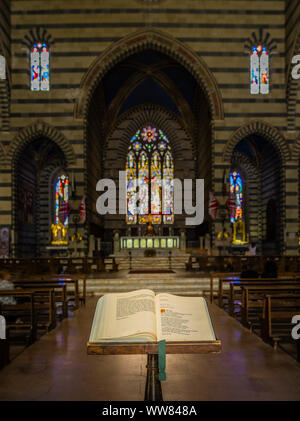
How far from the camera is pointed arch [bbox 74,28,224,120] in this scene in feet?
72.6

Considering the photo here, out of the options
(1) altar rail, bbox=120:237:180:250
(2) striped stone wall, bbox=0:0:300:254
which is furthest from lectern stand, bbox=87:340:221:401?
(1) altar rail, bbox=120:237:180:250

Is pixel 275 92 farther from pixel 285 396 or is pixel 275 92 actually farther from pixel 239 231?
pixel 285 396

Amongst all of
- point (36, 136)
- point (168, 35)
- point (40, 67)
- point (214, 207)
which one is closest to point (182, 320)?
point (214, 207)

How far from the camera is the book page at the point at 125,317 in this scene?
2965 mm

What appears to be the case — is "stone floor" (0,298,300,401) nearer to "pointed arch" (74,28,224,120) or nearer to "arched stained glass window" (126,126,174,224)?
"pointed arch" (74,28,224,120)

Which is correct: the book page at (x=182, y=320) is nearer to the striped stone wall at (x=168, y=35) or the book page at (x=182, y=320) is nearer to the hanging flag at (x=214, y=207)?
the hanging flag at (x=214, y=207)

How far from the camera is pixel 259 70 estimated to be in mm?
22469

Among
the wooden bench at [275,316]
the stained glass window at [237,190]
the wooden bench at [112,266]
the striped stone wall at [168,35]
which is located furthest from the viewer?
the stained glass window at [237,190]

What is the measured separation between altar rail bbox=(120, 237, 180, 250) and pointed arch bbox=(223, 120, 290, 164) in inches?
210

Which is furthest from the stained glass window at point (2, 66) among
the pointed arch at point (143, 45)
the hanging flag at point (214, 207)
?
the hanging flag at point (214, 207)

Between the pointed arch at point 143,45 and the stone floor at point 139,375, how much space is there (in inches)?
702

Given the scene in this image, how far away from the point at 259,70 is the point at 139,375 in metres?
21.0

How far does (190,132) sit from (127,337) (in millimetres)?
29970
